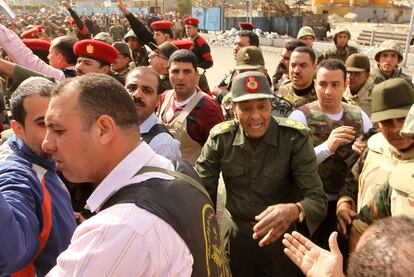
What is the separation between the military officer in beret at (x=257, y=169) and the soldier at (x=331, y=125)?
0.52 meters

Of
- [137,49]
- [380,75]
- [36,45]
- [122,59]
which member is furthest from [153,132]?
[137,49]

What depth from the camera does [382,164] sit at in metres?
2.39

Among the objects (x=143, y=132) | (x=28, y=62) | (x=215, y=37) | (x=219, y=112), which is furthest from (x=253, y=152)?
(x=215, y=37)

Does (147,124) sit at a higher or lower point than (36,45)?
lower

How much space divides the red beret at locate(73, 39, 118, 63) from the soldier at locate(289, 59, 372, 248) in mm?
2119

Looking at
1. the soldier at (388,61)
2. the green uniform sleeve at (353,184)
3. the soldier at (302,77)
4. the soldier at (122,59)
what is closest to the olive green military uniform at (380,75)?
the soldier at (388,61)

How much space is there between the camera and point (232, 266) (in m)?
2.74

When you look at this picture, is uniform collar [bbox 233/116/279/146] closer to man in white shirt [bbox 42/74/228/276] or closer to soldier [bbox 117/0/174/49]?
man in white shirt [bbox 42/74/228/276]

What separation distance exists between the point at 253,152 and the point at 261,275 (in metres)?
0.89

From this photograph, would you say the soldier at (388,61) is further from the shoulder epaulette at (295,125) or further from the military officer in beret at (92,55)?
the military officer in beret at (92,55)

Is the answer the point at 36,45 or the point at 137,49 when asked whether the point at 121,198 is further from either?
the point at 137,49

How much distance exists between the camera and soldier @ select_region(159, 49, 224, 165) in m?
3.48

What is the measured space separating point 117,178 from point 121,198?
113 millimetres

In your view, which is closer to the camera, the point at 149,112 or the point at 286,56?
the point at 149,112
